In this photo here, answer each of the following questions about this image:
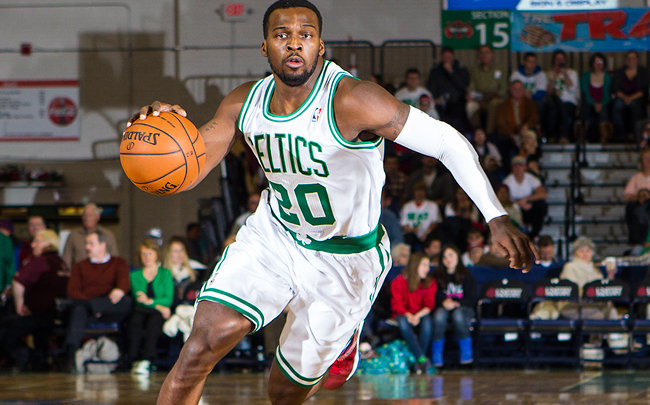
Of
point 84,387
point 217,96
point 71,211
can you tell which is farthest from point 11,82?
point 84,387

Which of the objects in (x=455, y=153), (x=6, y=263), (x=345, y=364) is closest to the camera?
(x=455, y=153)

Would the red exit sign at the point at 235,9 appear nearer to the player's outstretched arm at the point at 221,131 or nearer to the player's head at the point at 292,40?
the player's outstretched arm at the point at 221,131

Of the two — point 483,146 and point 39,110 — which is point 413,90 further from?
point 39,110

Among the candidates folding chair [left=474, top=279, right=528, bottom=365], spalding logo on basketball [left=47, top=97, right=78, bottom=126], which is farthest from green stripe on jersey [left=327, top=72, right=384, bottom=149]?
spalding logo on basketball [left=47, top=97, right=78, bottom=126]

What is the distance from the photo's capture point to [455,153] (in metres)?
3.33

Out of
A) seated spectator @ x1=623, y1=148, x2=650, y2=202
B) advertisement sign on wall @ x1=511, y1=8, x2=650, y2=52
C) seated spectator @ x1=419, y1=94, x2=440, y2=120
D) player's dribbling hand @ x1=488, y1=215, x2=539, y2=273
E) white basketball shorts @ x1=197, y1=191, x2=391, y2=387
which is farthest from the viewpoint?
advertisement sign on wall @ x1=511, y1=8, x2=650, y2=52

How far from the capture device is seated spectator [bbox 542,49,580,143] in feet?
41.6

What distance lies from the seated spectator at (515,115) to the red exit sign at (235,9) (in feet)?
18.0

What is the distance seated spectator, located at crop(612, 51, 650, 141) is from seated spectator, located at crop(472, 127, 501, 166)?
2.52 metres

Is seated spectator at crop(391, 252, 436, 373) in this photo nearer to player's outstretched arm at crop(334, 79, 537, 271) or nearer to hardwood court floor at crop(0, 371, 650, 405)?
hardwood court floor at crop(0, 371, 650, 405)

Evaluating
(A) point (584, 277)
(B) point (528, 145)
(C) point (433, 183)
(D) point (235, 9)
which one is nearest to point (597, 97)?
(B) point (528, 145)

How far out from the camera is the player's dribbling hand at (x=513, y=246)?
10.0ft

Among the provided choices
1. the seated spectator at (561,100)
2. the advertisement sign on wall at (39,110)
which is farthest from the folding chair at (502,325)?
the advertisement sign on wall at (39,110)

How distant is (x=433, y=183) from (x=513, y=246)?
8.29 meters
